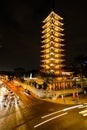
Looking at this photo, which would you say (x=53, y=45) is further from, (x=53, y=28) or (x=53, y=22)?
(x=53, y=22)

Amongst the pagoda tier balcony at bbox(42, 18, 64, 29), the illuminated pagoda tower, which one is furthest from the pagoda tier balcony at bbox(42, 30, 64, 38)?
the pagoda tier balcony at bbox(42, 18, 64, 29)

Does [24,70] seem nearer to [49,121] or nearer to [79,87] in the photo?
[79,87]

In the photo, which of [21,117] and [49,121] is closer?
[49,121]

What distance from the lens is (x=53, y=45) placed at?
2630 inches

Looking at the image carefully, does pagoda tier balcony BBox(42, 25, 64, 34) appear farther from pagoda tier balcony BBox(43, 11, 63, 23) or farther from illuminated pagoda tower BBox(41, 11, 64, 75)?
pagoda tier balcony BBox(43, 11, 63, 23)

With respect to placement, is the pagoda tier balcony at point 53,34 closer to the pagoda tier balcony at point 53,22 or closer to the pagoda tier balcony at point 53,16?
the pagoda tier balcony at point 53,22

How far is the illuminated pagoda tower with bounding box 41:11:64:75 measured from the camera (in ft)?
218

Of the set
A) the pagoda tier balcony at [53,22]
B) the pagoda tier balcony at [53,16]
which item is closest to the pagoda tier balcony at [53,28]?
the pagoda tier balcony at [53,22]

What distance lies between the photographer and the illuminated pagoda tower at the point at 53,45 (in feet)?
218

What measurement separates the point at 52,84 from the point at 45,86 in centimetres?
233

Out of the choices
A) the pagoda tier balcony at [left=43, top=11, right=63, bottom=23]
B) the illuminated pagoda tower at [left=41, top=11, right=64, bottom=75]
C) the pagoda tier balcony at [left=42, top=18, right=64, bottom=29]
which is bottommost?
the illuminated pagoda tower at [left=41, top=11, right=64, bottom=75]

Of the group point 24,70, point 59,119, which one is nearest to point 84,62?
point 59,119

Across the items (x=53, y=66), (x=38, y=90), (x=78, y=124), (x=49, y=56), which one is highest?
(x=49, y=56)

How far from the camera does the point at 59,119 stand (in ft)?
75.9
